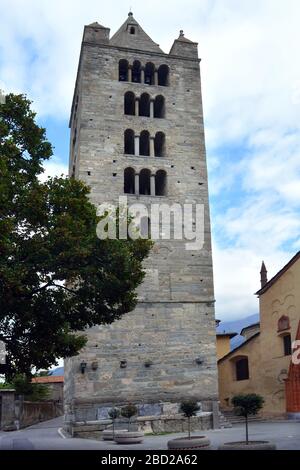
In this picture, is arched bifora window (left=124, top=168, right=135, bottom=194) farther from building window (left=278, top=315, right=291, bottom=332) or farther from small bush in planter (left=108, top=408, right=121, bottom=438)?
small bush in planter (left=108, top=408, right=121, bottom=438)

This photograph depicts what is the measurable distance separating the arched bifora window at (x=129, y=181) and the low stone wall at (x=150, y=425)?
13.1 meters

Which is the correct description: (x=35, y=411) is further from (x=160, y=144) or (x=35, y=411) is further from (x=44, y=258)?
(x=44, y=258)

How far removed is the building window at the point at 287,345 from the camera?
29.4m

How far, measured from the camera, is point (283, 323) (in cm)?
3017

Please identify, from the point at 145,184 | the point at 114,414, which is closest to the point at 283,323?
the point at 145,184

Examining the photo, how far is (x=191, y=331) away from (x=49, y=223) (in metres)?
15.0

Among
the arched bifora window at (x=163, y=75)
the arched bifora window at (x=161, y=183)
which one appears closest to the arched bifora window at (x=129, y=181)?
the arched bifora window at (x=161, y=183)

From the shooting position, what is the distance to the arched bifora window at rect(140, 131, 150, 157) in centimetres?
3134

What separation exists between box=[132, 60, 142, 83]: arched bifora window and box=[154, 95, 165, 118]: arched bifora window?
201 cm

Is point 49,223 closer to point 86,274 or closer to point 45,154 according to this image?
point 86,274

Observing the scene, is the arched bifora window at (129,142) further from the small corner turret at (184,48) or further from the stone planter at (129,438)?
the stone planter at (129,438)

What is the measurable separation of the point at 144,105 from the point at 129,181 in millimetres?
5766
